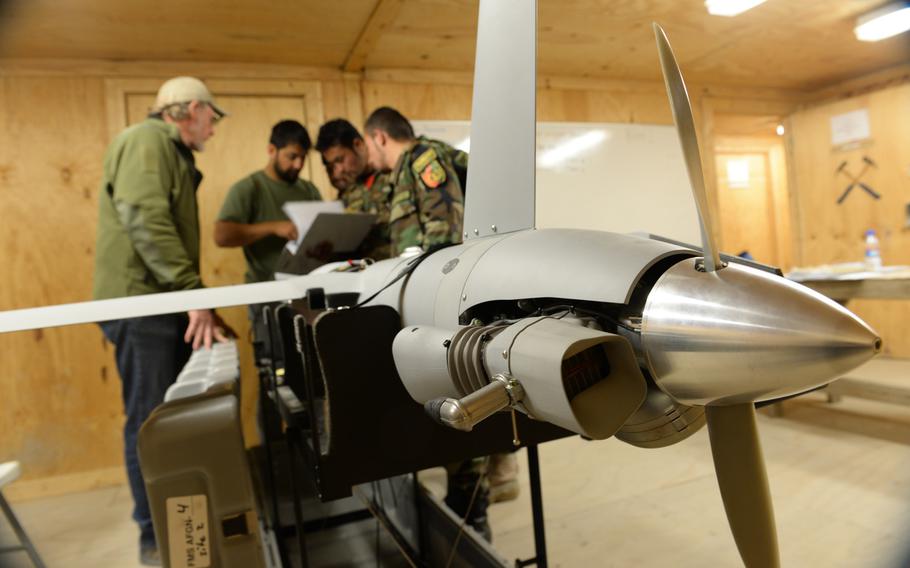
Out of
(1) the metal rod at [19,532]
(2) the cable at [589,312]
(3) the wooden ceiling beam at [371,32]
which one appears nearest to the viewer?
(2) the cable at [589,312]

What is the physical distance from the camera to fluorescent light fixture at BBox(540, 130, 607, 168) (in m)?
3.47

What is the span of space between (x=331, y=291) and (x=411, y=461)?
0.48 m

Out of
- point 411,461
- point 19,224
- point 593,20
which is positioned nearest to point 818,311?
point 411,461

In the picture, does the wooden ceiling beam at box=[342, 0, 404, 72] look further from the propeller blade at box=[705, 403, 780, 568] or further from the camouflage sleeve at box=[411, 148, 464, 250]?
the propeller blade at box=[705, 403, 780, 568]

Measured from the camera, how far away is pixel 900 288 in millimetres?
2420

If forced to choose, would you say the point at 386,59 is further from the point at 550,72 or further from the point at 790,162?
the point at 790,162

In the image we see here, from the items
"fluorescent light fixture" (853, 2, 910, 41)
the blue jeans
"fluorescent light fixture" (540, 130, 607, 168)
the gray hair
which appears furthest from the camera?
"fluorescent light fixture" (540, 130, 607, 168)

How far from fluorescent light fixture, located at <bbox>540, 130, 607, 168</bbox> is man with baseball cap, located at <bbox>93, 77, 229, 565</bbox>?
209 cm

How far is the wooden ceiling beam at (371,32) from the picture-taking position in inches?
95.3

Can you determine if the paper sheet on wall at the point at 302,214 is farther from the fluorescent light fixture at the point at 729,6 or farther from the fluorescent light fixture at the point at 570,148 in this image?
the fluorescent light fixture at the point at 729,6

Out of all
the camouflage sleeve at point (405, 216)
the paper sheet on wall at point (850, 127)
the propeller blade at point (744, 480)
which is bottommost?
the propeller blade at point (744, 480)

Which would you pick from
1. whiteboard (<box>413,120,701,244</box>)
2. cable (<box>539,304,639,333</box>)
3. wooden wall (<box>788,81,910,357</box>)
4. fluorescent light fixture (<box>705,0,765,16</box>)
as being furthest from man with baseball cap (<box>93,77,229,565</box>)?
wooden wall (<box>788,81,910,357</box>)

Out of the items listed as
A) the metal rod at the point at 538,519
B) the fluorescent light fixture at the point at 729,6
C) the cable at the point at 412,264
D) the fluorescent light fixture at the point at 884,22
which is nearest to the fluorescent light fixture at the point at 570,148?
the fluorescent light fixture at the point at 729,6

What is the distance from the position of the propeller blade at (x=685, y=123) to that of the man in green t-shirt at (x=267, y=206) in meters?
2.22
